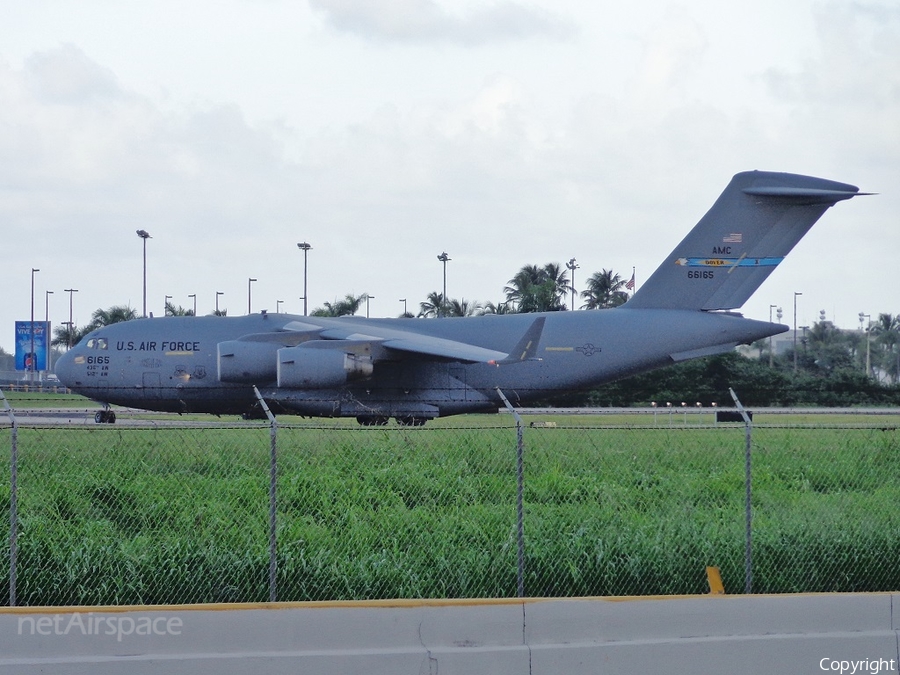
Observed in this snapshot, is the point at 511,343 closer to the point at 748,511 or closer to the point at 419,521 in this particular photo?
the point at 419,521

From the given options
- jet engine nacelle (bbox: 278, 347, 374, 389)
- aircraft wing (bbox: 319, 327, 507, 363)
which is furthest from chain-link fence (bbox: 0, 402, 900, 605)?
jet engine nacelle (bbox: 278, 347, 374, 389)

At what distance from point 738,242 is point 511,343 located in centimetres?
592

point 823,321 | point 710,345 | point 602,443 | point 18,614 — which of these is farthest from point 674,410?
point 823,321

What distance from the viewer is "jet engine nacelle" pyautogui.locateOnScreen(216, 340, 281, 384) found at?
25.8 metres

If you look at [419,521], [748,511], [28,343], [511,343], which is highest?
[28,343]

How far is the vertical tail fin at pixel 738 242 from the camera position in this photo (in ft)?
87.6

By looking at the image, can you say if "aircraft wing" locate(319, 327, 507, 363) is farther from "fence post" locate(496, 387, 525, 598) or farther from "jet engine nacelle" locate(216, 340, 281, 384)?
"fence post" locate(496, 387, 525, 598)

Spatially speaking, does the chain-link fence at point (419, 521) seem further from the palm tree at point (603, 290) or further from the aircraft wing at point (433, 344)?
the palm tree at point (603, 290)

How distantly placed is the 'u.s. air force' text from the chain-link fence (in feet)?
48.9

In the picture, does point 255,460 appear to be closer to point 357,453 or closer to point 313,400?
point 357,453

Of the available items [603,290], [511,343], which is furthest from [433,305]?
[511,343]

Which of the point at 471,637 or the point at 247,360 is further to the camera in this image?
the point at 247,360

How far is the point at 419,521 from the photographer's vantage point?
10.5m

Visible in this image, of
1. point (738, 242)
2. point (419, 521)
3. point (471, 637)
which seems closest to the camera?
point (471, 637)
